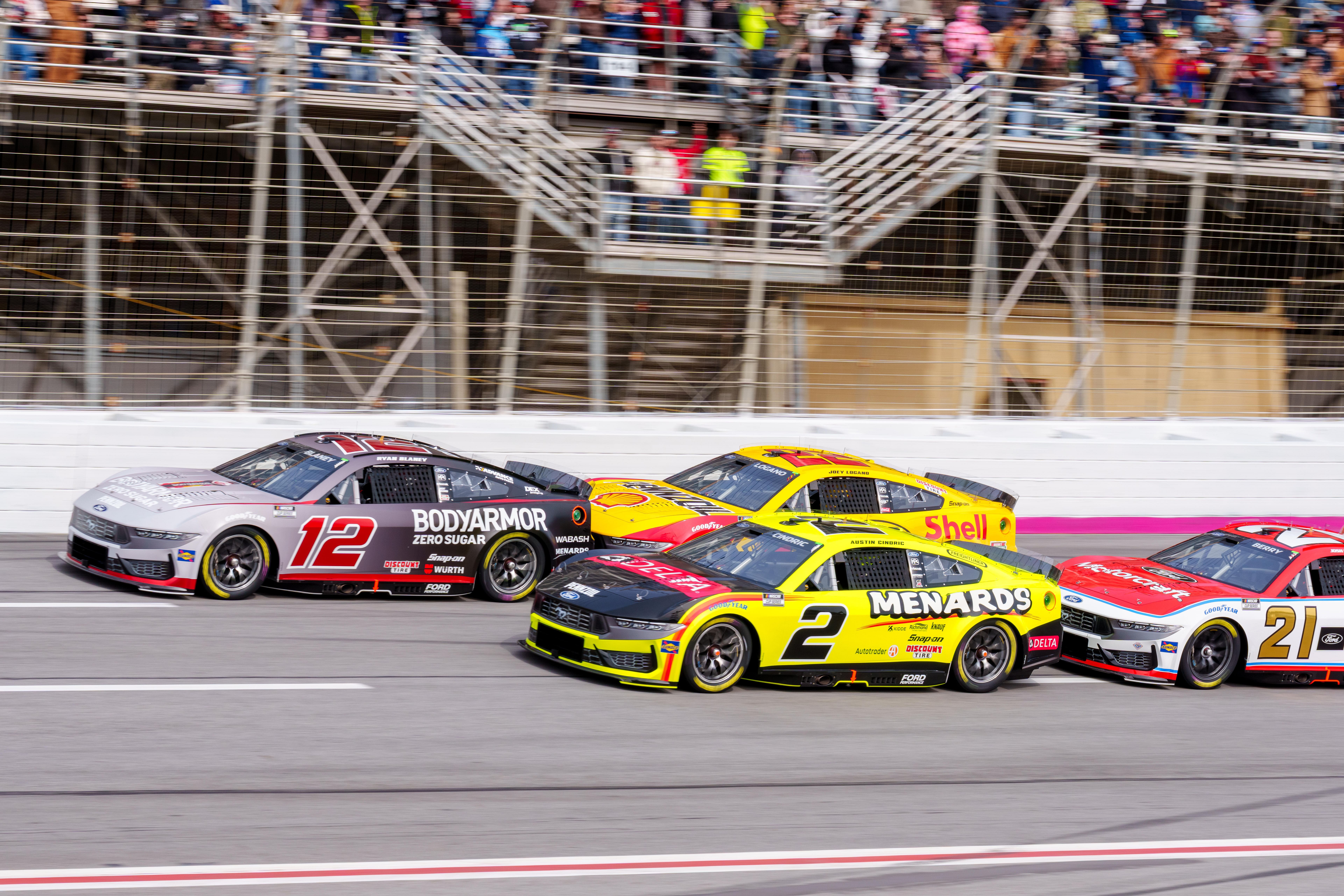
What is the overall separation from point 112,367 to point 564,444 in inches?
171

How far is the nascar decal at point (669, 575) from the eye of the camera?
9.32 m

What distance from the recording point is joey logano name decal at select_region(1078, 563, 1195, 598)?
11.0 meters

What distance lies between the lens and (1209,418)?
18.0 meters

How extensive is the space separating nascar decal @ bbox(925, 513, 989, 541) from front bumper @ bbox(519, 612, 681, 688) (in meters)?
4.46

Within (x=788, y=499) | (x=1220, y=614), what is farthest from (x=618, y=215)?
(x=1220, y=614)

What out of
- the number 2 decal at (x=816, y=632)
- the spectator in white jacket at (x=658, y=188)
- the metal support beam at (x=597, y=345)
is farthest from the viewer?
the spectator in white jacket at (x=658, y=188)

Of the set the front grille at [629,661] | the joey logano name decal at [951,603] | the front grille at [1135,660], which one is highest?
the joey logano name decal at [951,603]

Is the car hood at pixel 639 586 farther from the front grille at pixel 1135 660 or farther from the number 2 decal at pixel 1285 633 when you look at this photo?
the number 2 decal at pixel 1285 633

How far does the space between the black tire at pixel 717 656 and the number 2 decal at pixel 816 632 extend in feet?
0.99

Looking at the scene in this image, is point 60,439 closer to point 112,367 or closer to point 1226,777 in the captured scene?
point 112,367

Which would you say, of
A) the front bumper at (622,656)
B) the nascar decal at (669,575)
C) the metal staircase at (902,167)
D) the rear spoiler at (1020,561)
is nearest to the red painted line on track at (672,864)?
the front bumper at (622,656)

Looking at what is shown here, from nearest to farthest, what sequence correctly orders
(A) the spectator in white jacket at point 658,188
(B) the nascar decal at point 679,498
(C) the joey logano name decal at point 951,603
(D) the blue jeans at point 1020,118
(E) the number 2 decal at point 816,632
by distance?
(E) the number 2 decal at point 816,632 < (C) the joey logano name decal at point 951,603 < (B) the nascar decal at point 679,498 < (A) the spectator in white jacket at point 658,188 < (D) the blue jeans at point 1020,118

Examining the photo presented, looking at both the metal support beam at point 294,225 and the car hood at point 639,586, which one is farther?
the metal support beam at point 294,225

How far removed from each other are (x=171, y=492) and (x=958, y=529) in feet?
22.4
